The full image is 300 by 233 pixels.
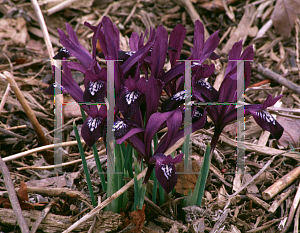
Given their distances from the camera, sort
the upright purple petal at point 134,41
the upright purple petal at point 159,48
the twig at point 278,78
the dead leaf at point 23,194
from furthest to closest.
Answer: the twig at point 278,78, the dead leaf at point 23,194, the upright purple petal at point 134,41, the upright purple petal at point 159,48

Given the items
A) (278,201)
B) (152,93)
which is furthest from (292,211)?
(152,93)

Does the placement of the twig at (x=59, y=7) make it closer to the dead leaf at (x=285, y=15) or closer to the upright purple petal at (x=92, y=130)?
the dead leaf at (x=285, y=15)

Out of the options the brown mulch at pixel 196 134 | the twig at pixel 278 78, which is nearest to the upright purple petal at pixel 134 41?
the brown mulch at pixel 196 134

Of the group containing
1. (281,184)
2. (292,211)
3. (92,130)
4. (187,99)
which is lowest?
(292,211)

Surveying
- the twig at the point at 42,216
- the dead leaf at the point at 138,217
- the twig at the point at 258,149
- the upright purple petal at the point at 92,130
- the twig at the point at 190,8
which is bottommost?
the twig at the point at 42,216

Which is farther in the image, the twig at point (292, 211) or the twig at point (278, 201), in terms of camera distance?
the twig at point (278, 201)

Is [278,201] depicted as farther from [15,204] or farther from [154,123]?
[15,204]
